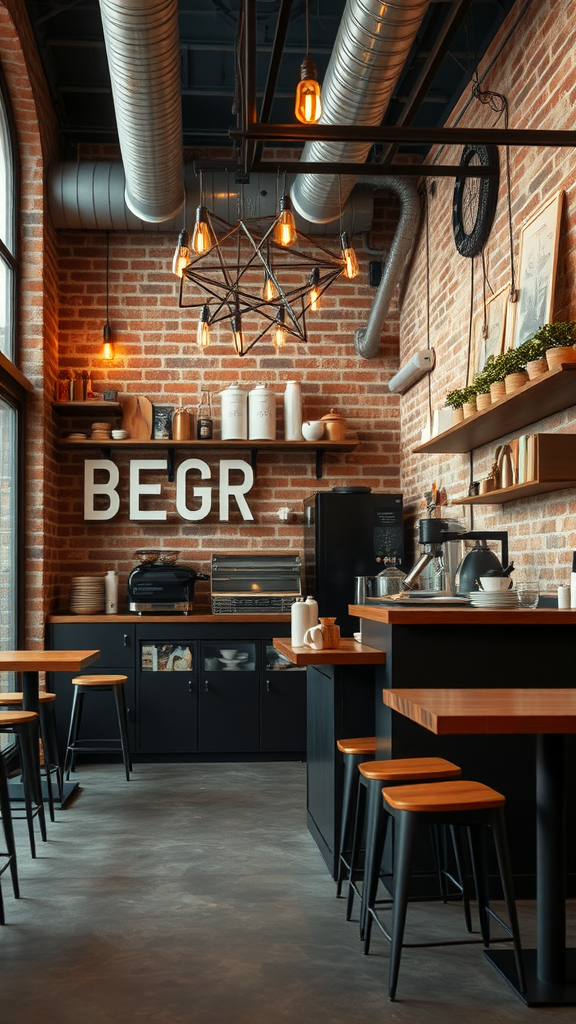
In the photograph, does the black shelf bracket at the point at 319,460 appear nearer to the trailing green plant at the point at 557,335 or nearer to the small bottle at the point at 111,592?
the small bottle at the point at 111,592

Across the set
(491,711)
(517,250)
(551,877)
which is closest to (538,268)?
(517,250)

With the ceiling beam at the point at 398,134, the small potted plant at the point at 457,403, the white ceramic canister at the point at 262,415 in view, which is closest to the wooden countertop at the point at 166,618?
the white ceramic canister at the point at 262,415

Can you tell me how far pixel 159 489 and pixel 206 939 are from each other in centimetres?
403

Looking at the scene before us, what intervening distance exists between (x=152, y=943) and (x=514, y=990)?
1.13 m

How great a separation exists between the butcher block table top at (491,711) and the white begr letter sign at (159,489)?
4.16 meters

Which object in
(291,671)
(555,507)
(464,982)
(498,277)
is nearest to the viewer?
(464,982)

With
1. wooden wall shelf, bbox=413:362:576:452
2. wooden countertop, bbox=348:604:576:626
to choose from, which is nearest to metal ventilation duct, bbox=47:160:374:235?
wooden wall shelf, bbox=413:362:576:452

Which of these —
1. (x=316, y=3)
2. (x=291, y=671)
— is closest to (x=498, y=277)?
(x=316, y=3)

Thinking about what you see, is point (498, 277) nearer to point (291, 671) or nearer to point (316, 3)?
point (316, 3)

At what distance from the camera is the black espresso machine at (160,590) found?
625cm

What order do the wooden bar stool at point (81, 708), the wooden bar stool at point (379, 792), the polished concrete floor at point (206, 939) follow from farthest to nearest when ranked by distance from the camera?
the wooden bar stool at point (81, 708) < the wooden bar stool at point (379, 792) < the polished concrete floor at point (206, 939)

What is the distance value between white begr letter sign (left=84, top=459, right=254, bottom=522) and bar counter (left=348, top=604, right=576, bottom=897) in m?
3.40

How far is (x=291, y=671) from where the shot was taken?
615 centimetres

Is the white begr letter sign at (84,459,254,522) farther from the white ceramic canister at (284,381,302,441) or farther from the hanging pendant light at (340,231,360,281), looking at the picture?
the hanging pendant light at (340,231,360,281)
